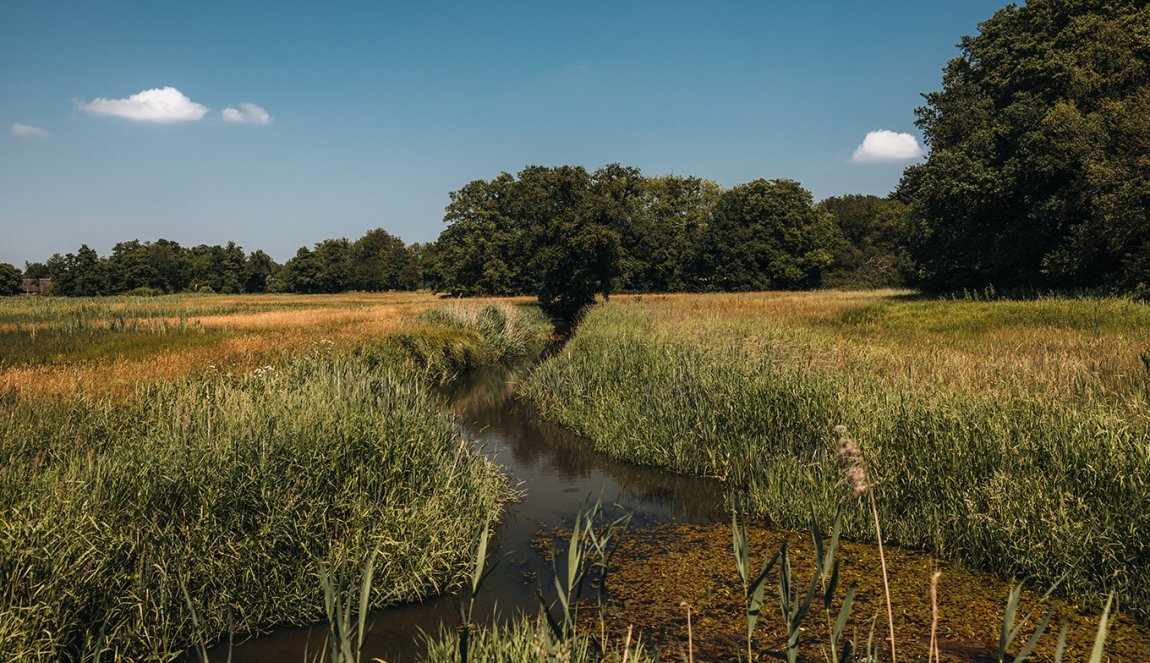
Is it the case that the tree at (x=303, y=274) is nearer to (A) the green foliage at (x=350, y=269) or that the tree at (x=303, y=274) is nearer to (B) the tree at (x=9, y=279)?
(A) the green foliage at (x=350, y=269)

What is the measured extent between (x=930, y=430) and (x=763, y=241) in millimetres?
61132

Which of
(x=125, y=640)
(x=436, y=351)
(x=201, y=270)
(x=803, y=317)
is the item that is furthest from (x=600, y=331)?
(x=201, y=270)

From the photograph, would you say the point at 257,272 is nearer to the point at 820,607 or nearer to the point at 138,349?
the point at 138,349

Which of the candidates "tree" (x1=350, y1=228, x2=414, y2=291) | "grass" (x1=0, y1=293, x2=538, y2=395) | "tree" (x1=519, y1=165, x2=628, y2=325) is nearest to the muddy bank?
"grass" (x1=0, y1=293, x2=538, y2=395)

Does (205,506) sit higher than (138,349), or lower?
lower

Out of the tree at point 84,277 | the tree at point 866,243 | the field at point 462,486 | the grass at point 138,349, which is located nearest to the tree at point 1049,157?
the field at point 462,486

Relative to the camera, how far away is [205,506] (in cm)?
540

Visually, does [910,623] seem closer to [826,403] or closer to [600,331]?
[826,403]

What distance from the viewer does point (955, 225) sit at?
28516 millimetres

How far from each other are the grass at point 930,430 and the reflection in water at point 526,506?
0.51 meters

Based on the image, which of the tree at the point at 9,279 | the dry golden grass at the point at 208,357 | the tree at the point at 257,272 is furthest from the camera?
the tree at the point at 257,272

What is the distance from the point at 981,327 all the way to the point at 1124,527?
43.6ft

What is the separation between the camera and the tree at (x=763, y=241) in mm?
64000

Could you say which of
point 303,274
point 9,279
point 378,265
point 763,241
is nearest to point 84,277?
point 9,279
